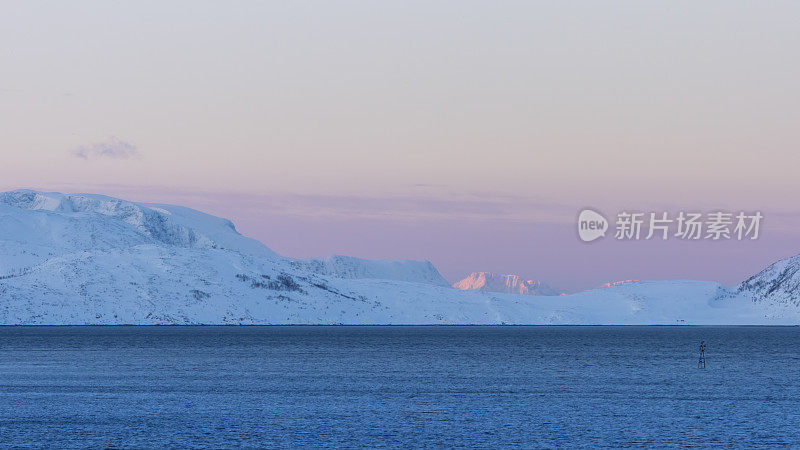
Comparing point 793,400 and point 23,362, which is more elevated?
point 793,400

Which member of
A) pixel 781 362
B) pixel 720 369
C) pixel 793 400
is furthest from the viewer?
pixel 781 362

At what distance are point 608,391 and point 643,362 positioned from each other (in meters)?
50.9

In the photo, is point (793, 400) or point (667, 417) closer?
point (667, 417)

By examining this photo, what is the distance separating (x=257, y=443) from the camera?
52.5 m

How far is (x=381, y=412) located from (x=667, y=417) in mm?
18480

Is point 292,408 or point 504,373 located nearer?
point 292,408

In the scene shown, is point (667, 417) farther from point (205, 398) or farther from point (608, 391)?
point (205, 398)

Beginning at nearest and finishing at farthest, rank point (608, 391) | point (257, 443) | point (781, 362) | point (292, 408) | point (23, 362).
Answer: point (257, 443), point (292, 408), point (608, 391), point (23, 362), point (781, 362)

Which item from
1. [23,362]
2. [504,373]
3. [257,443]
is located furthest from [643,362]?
[257,443]

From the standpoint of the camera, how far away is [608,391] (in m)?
83.6

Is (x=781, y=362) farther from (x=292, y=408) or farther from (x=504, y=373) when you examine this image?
(x=292, y=408)

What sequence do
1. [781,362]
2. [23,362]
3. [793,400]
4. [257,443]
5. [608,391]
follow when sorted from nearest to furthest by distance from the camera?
[257,443], [793,400], [608,391], [23,362], [781,362]

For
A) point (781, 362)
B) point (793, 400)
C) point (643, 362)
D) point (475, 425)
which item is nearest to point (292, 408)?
point (475, 425)

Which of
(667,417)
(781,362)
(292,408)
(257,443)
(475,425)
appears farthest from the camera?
(781,362)
